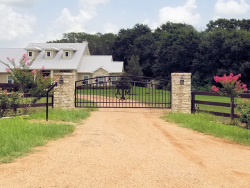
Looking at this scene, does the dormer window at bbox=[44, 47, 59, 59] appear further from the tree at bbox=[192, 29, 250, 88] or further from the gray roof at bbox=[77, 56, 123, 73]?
the tree at bbox=[192, 29, 250, 88]

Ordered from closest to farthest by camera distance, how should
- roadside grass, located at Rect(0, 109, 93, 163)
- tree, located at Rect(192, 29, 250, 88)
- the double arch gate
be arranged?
roadside grass, located at Rect(0, 109, 93, 163), the double arch gate, tree, located at Rect(192, 29, 250, 88)

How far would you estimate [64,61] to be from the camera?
124ft

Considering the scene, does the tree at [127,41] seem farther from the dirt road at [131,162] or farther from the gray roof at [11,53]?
the dirt road at [131,162]

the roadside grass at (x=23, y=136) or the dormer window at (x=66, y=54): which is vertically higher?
the dormer window at (x=66, y=54)

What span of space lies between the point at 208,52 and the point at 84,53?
16427mm

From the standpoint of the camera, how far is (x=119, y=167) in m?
5.79

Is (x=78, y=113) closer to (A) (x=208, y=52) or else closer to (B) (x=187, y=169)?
(B) (x=187, y=169)

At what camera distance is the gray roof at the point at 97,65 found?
3800 cm

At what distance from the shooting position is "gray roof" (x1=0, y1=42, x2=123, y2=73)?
3719cm

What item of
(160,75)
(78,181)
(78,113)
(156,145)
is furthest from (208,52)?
(78,181)

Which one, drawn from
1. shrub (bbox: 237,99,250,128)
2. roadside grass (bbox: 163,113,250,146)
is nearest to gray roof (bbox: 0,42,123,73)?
roadside grass (bbox: 163,113,250,146)

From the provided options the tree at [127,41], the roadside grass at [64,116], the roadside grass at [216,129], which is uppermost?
the tree at [127,41]

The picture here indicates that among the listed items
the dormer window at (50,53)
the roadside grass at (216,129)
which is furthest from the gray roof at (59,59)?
the roadside grass at (216,129)

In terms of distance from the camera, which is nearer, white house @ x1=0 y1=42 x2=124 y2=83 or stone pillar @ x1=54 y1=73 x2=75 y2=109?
stone pillar @ x1=54 y1=73 x2=75 y2=109
